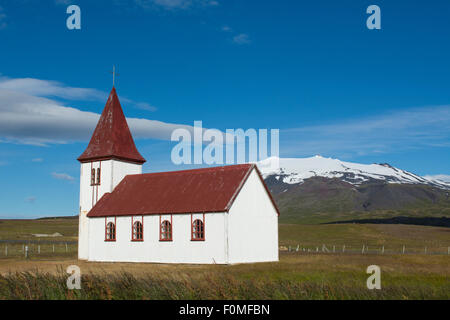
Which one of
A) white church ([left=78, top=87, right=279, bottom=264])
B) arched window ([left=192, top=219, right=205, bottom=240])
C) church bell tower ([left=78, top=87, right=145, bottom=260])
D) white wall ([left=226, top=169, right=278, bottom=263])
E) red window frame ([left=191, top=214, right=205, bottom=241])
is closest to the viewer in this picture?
white wall ([left=226, top=169, right=278, bottom=263])

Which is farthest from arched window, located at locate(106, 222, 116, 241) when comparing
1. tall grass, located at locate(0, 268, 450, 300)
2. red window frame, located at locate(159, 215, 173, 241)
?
tall grass, located at locate(0, 268, 450, 300)

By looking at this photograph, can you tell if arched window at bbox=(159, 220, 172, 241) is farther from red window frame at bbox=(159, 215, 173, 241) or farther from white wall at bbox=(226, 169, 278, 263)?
white wall at bbox=(226, 169, 278, 263)

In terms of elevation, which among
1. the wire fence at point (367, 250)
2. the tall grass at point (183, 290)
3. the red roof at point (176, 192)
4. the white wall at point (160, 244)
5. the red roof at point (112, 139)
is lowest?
the wire fence at point (367, 250)

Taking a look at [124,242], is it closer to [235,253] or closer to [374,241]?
[235,253]

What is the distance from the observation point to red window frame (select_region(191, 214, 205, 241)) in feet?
129

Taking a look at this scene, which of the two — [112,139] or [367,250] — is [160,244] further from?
[367,250]

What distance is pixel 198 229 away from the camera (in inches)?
1565

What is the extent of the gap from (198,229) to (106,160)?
1352 centimetres

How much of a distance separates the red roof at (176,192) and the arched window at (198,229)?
926mm

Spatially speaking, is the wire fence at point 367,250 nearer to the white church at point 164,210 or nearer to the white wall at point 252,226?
the white wall at point 252,226

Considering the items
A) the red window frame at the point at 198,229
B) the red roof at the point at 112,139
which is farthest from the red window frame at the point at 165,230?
the red roof at the point at 112,139

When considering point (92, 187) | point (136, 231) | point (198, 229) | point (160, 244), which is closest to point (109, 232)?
point (136, 231)

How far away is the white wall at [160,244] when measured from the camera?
3862 centimetres
